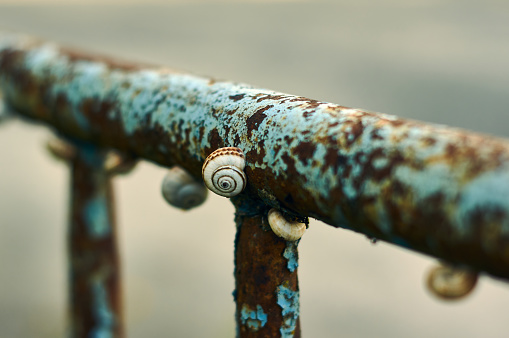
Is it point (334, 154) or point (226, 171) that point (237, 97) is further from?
point (334, 154)

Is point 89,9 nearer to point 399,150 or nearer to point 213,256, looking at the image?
point 213,256

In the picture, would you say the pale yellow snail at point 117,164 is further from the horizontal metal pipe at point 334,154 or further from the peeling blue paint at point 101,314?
the peeling blue paint at point 101,314

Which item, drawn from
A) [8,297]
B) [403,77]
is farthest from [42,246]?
[403,77]

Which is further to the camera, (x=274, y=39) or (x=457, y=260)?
(x=274, y=39)

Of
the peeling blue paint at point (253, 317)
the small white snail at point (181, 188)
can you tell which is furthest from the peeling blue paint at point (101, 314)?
the peeling blue paint at point (253, 317)

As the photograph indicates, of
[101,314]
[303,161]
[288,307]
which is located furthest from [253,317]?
[101,314]
